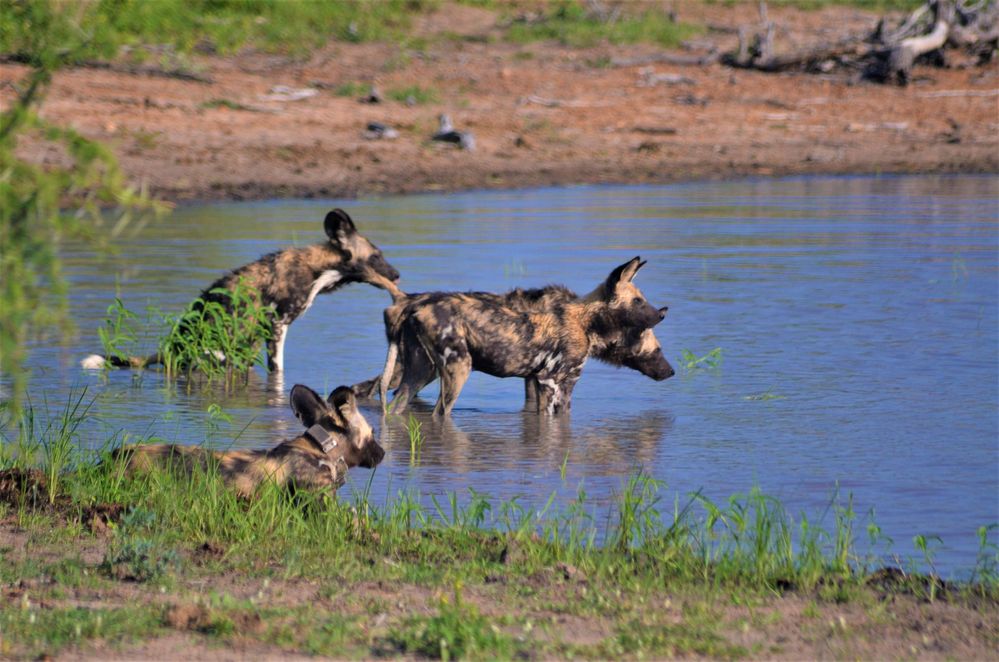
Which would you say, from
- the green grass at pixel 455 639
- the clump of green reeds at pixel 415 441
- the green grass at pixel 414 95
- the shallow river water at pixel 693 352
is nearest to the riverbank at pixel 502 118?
the green grass at pixel 414 95

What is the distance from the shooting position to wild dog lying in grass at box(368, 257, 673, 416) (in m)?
9.29

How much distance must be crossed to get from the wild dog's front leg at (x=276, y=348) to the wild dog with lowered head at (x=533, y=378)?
1.10 metres

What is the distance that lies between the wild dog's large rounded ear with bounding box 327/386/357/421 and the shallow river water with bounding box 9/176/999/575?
370 millimetres

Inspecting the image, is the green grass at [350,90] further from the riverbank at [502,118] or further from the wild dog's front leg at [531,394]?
the wild dog's front leg at [531,394]

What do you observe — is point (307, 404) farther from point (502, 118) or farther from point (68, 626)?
point (502, 118)

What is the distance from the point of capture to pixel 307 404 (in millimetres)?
6922

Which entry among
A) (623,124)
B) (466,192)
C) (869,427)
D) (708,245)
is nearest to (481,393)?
(869,427)

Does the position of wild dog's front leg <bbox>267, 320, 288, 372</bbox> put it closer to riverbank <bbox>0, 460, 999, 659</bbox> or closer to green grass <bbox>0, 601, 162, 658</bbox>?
riverbank <bbox>0, 460, 999, 659</bbox>

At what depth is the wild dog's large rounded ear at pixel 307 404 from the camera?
687 cm

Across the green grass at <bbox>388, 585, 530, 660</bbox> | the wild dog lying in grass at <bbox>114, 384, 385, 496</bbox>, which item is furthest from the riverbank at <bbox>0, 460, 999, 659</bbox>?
the wild dog lying in grass at <bbox>114, 384, 385, 496</bbox>

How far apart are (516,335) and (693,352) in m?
2.29

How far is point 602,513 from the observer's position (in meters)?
7.00

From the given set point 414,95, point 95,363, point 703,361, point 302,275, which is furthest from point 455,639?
point 414,95

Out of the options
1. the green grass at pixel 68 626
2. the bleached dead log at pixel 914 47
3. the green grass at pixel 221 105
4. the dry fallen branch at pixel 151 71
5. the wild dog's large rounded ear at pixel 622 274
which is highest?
the bleached dead log at pixel 914 47
